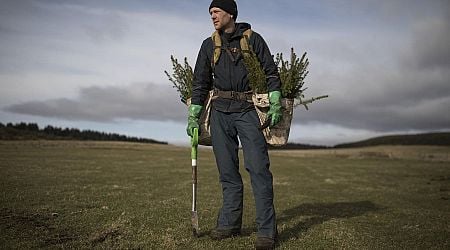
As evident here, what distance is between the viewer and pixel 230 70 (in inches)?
308

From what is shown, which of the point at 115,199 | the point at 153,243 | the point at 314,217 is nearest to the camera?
the point at 153,243

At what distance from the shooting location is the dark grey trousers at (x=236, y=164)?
24.3 feet

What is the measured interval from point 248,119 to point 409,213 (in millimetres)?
8713

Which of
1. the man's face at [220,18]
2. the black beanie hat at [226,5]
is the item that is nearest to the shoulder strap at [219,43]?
the man's face at [220,18]

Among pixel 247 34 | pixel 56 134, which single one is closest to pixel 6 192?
pixel 247 34

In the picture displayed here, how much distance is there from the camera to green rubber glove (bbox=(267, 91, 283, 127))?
746 centimetres

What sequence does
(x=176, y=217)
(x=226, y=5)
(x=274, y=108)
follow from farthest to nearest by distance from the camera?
(x=176, y=217)
(x=226, y=5)
(x=274, y=108)

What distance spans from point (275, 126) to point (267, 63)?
1.23 metres

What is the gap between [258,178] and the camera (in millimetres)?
7469

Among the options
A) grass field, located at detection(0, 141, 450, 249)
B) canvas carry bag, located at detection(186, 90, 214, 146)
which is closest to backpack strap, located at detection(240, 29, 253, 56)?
canvas carry bag, located at detection(186, 90, 214, 146)

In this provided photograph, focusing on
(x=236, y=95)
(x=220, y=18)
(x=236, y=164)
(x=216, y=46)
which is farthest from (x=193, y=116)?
(x=220, y=18)

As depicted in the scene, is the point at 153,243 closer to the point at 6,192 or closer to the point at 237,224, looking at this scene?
the point at 237,224

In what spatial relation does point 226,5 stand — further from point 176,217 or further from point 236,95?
point 176,217

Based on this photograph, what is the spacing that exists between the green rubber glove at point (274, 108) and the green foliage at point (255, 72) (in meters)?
0.28
